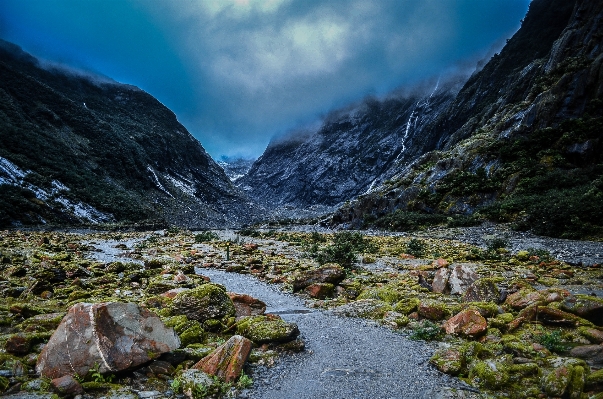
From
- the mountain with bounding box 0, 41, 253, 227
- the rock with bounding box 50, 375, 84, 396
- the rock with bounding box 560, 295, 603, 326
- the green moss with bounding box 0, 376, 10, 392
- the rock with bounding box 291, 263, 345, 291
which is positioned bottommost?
the rock with bounding box 560, 295, 603, 326

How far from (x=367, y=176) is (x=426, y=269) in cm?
16832

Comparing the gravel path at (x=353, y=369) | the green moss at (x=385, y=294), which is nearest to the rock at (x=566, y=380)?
the gravel path at (x=353, y=369)

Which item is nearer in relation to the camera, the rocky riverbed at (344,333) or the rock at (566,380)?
the rock at (566,380)

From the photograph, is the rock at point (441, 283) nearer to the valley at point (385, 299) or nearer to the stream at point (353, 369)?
the valley at point (385, 299)

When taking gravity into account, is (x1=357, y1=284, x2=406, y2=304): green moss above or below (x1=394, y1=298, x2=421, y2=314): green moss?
above

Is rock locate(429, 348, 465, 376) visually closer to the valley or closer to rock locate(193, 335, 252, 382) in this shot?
the valley

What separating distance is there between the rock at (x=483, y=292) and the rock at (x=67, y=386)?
8.99 metres

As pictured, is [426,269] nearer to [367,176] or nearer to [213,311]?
[213,311]

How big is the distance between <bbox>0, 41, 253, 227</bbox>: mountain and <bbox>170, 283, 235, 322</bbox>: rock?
53.5 m

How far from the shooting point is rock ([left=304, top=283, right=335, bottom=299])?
11.0m

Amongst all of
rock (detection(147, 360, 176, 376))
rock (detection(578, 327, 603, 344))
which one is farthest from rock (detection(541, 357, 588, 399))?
rock (detection(147, 360, 176, 376))

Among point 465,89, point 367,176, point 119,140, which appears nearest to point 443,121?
point 465,89

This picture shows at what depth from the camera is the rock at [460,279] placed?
1026cm

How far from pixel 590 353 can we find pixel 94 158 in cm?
→ 11890
